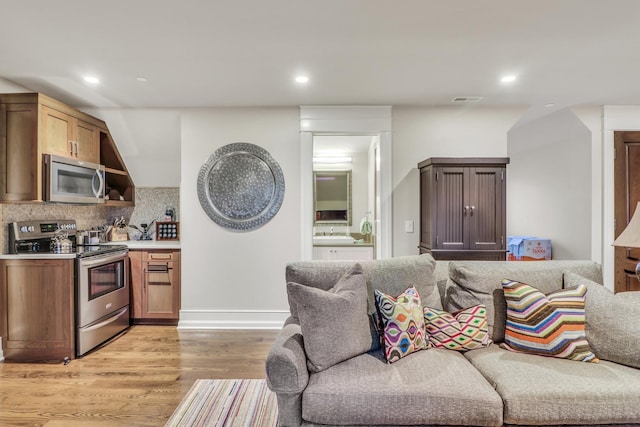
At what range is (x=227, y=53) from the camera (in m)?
2.63

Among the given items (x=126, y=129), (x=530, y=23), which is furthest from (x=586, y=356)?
(x=126, y=129)

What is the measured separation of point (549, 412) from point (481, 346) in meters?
0.51

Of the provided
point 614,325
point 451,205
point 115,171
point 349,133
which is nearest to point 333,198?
point 349,133

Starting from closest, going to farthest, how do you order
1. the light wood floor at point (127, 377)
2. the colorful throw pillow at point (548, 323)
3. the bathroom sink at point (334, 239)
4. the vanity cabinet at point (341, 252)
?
the colorful throw pillow at point (548, 323) < the light wood floor at point (127, 377) < the vanity cabinet at point (341, 252) < the bathroom sink at point (334, 239)

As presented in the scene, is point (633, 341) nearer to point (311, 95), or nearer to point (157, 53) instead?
point (311, 95)

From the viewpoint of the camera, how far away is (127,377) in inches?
110

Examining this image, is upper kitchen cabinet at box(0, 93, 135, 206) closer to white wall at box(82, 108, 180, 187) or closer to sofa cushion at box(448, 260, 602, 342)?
white wall at box(82, 108, 180, 187)

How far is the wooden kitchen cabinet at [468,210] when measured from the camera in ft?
11.6

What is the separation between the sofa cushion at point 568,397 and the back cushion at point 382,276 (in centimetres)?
65

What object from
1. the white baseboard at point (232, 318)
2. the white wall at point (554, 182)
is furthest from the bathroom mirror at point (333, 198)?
the white wall at point (554, 182)

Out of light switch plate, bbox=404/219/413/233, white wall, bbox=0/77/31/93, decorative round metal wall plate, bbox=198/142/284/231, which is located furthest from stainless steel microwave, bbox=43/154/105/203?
light switch plate, bbox=404/219/413/233

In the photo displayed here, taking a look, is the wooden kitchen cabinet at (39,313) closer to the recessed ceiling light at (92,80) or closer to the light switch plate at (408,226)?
the recessed ceiling light at (92,80)

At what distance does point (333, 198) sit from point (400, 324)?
3919 millimetres

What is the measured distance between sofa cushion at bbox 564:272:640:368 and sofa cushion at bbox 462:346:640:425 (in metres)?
0.13
